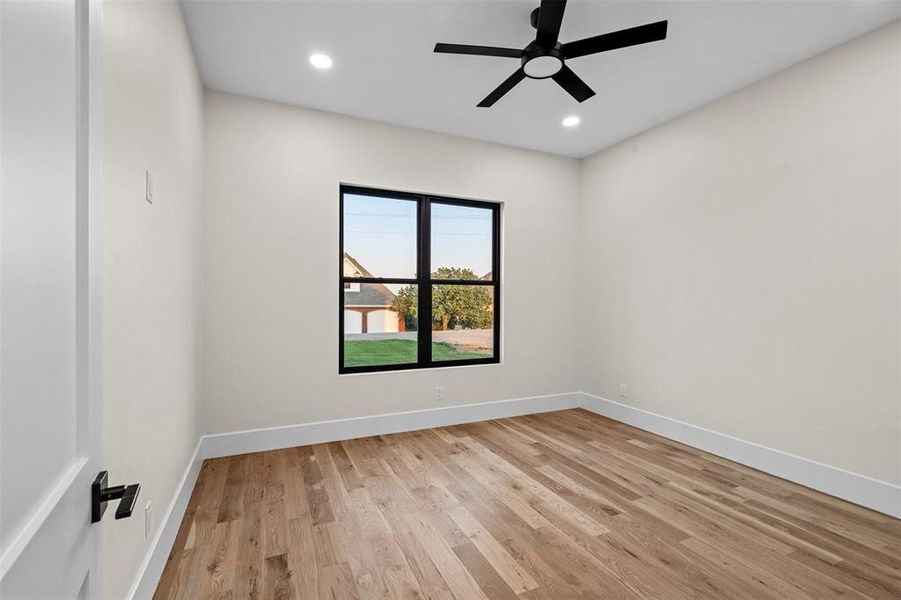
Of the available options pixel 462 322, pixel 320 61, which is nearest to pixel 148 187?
pixel 320 61

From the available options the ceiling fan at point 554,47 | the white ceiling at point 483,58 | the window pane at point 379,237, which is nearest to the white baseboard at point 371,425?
the window pane at point 379,237

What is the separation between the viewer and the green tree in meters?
4.11

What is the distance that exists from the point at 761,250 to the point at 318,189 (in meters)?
3.54

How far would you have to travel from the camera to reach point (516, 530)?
7.38 ft

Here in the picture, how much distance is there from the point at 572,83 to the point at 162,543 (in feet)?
10.9

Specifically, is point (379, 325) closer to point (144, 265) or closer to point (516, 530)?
point (516, 530)

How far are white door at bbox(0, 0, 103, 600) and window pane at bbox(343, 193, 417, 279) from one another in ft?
10.3

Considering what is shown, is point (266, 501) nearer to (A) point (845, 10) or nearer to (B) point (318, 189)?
(B) point (318, 189)

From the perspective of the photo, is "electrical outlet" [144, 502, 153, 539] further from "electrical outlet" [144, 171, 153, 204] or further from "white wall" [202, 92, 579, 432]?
"white wall" [202, 92, 579, 432]

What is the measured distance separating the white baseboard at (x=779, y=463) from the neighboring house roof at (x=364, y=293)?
2.61m

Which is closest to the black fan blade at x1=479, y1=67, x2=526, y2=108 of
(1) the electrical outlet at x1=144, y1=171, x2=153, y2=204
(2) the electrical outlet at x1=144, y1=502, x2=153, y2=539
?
(1) the electrical outlet at x1=144, y1=171, x2=153, y2=204

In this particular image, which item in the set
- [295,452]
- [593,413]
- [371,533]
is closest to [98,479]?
[371,533]

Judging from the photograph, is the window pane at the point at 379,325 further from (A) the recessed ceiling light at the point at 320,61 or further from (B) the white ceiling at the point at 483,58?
(A) the recessed ceiling light at the point at 320,61

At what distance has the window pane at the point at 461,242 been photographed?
13.9 feet
